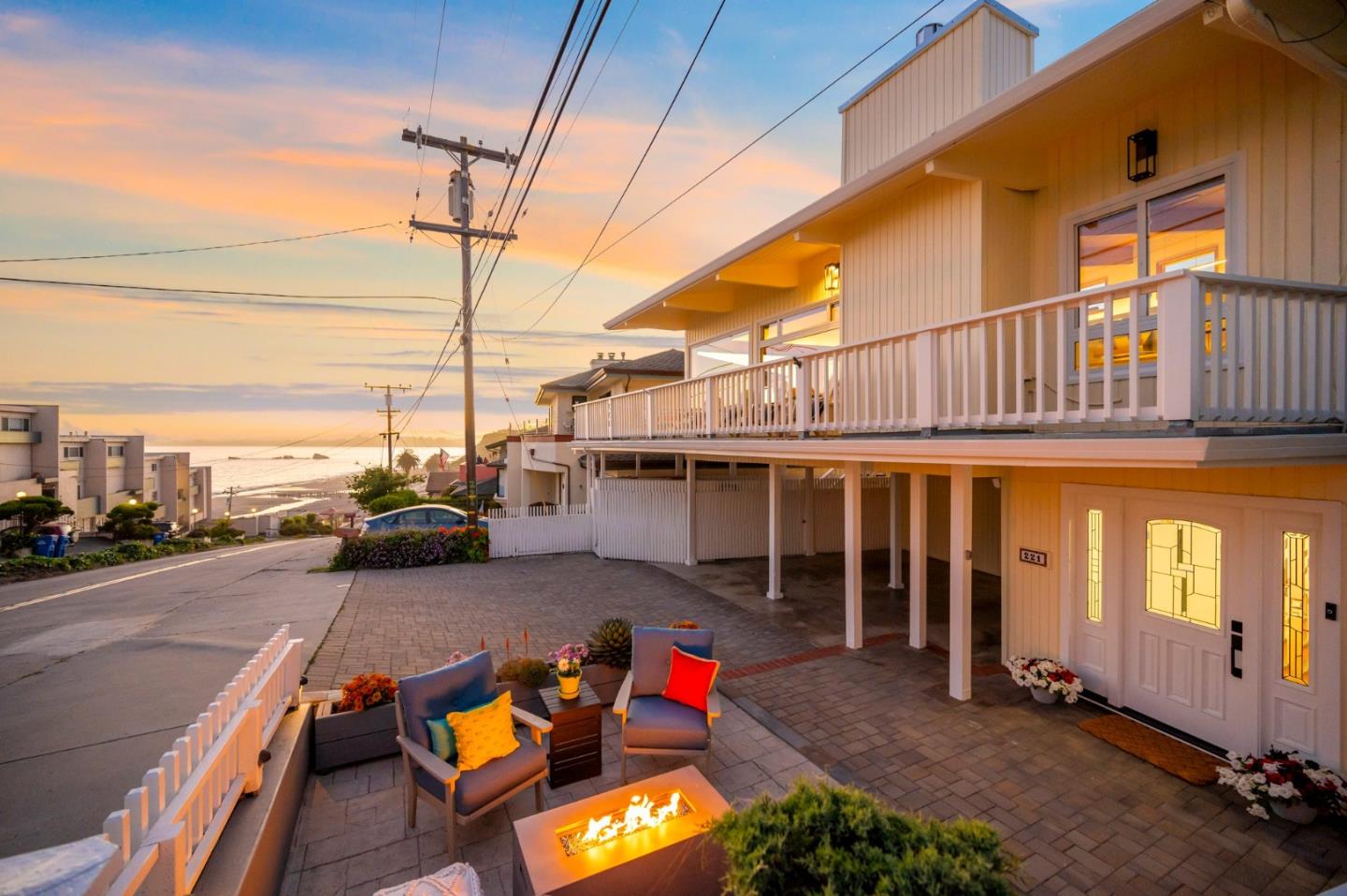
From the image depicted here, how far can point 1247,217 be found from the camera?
14.6 feet

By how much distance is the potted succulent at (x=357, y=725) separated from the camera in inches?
178

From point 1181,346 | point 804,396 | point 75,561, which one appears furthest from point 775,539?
point 75,561

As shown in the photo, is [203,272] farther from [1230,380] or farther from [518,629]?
[1230,380]

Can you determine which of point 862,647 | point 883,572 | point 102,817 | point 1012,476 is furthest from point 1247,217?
point 102,817

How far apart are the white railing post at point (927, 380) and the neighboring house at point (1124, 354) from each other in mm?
26

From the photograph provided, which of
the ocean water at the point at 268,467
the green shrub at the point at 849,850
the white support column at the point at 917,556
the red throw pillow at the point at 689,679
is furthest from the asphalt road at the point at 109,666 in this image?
the ocean water at the point at 268,467

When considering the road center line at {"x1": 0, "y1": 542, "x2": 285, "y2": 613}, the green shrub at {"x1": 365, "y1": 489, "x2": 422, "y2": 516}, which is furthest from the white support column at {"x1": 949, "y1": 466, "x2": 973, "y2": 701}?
the green shrub at {"x1": 365, "y1": 489, "x2": 422, "y2": 516}

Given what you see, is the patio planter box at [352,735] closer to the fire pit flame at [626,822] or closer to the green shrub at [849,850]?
the fire pit flame at [626,822]

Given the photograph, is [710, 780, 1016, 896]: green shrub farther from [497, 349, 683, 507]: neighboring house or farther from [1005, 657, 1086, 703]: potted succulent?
[497, 349, 683, 507]: neighboring house

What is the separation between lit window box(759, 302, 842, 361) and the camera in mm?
9883

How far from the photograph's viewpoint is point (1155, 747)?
192 inches

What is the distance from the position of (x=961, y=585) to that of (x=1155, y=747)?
2039 mm

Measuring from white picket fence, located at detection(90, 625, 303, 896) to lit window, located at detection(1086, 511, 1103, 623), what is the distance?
7656 mm

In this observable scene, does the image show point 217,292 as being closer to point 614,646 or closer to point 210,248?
point 210,248
